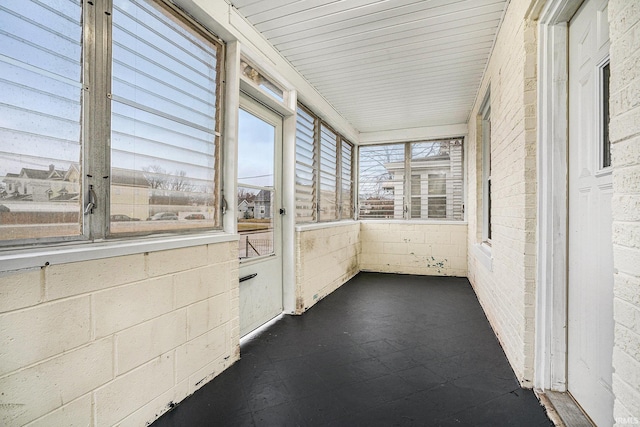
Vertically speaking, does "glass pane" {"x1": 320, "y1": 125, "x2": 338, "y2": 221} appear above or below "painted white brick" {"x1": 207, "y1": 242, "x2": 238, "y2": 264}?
above

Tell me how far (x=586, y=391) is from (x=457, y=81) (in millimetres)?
3253

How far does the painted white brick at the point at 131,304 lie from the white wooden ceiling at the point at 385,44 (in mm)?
2124

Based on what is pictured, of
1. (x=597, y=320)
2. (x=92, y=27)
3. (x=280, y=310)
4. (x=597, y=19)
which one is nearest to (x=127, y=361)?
(x=92, y=27)

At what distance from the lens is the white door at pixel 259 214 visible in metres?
2.80

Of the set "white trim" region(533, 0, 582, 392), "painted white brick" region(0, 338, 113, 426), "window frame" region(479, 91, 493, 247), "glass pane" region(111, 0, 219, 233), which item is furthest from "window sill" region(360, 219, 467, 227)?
"painted white brick" region(0, 338, 113, 426)

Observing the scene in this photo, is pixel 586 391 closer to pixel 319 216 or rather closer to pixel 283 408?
pixel 283 408

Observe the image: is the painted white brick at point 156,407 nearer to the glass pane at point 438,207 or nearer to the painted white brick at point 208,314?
the painted white brick at point 208,314

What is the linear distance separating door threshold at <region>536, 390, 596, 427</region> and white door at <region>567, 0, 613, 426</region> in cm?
5

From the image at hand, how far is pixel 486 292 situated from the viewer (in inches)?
135

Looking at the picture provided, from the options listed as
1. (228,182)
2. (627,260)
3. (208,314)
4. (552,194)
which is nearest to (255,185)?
(228,182)

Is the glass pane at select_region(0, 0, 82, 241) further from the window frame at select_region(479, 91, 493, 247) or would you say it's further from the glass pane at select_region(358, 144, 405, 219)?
the glass pane at select_region(358, 144, 405, 219)

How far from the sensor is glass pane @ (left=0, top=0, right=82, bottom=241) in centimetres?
121

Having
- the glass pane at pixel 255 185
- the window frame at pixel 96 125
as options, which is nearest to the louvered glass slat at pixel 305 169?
the glass pane at pixel 255 185

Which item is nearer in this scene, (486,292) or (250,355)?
(250,355)
